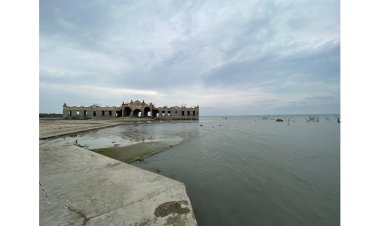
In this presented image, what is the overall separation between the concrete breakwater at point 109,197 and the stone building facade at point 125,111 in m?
56.5

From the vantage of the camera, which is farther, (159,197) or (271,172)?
(271,172)

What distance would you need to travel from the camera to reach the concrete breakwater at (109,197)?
A: 10.1 ft

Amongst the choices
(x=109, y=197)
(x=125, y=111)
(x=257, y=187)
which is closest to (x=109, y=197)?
(x=109, y=197)

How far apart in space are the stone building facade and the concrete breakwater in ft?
186

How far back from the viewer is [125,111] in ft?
201

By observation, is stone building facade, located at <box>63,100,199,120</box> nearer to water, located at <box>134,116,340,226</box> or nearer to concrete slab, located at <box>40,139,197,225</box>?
water, located at <box>134,116,340,226</box>

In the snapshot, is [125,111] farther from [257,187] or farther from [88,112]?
[257,187]

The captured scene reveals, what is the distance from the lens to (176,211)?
3281mm

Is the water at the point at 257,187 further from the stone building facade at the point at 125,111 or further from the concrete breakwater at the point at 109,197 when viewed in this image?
the stone building facade at the point at 125,111

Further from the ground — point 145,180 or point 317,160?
point 145,180

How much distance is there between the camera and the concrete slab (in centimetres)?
308
